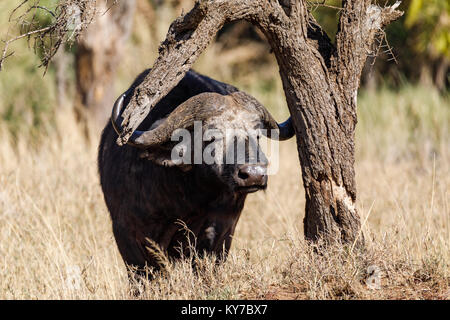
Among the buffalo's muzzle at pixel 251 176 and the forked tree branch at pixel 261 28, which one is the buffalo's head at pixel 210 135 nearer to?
the buffalo's muzzle at pixel 251 176

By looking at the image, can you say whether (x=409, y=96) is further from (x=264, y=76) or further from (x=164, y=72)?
(x=164, y=72)

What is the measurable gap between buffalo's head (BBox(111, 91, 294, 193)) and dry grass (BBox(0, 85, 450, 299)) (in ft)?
2.20

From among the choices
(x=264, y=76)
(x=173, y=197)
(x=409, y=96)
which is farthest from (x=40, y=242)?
(x=264, y=76)

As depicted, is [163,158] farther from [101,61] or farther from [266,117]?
[101,61]

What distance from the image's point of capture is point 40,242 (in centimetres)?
533

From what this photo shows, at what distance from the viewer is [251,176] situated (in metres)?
4.09

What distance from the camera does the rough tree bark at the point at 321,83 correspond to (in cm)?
411

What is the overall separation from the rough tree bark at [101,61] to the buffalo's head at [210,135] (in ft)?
19.4

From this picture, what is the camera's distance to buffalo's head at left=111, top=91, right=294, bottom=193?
4422mm

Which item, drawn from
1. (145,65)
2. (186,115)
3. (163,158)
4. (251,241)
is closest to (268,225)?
(251,241)

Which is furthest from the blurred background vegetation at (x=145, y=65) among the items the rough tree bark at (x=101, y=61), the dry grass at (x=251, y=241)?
the dry grass at (x=251, y=241)

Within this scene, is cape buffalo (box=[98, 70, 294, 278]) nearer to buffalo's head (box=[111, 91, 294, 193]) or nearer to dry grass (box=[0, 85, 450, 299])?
buffalo's head (box=[111, 91, 294, 193])
